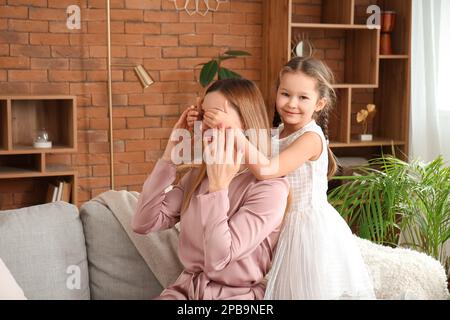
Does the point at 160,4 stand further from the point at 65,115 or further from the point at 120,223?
the point at 120,223

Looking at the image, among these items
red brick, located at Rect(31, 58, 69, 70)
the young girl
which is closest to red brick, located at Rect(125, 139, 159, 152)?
red brick, located at Rect(31, 58, 69, 70)

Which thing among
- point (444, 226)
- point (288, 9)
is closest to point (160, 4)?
point (288, 9)

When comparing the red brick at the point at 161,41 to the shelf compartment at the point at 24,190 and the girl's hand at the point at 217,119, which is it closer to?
the shelf compartment at the point at 24,190

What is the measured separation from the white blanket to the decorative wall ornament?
229 cm

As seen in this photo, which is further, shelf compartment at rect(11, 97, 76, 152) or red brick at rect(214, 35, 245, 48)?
red brick at rect(214, 35, 245, 48)

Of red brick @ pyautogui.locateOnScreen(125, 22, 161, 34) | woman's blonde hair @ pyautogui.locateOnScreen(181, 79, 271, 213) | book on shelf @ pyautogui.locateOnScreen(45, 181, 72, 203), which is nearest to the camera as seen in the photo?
woman's blonde hair @ pyautogui.locateOnScreen(181, 79, 271, 213)

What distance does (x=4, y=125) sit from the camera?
11.8ft

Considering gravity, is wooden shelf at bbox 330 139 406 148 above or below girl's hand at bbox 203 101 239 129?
below

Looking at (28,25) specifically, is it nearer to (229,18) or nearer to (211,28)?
(211,28)

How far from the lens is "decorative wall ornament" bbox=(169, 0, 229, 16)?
412cm

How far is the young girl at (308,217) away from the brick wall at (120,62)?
2220 millimetres

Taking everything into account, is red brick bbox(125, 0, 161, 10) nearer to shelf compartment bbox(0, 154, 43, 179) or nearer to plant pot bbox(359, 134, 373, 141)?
shelf compartment bbox(0, 154, 43, 179)

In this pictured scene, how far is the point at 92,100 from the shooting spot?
398 centimetres

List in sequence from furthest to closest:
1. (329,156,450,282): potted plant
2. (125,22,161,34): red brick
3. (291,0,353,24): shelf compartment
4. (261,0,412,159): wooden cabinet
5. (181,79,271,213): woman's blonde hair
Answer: (291,0,353,24): shelf compartment, (261,0,412,159): wooden cabinet, (125,22,161,34): red brick, (329,156,450,282): potted plant, (181,79,271,213): woman's blonde hair
